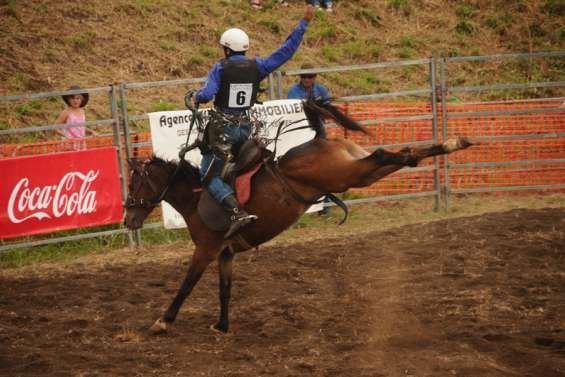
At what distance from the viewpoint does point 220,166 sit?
22.6 feet

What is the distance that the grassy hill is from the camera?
15055mm

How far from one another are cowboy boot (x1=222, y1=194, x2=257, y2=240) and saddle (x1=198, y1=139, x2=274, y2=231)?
0.08 m

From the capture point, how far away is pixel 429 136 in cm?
1269

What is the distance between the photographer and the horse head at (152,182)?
7.31 metres

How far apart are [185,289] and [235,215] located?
800 millimetres

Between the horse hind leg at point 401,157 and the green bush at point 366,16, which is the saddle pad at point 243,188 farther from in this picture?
the green bush at point 366,16

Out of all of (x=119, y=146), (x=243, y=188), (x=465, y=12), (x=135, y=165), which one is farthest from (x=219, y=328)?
(x=465, y=12)

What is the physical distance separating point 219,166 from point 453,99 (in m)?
10.2

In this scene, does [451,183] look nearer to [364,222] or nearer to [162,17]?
[364,222]

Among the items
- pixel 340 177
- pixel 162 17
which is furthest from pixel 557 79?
pixel 340 177

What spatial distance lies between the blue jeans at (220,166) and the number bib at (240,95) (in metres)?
0.20

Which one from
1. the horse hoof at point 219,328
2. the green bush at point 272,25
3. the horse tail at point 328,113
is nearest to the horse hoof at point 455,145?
the horse tail at point 328,113

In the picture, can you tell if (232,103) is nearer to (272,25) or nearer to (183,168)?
(183,168)

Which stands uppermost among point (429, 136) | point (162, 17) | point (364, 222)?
point (162, 17)
